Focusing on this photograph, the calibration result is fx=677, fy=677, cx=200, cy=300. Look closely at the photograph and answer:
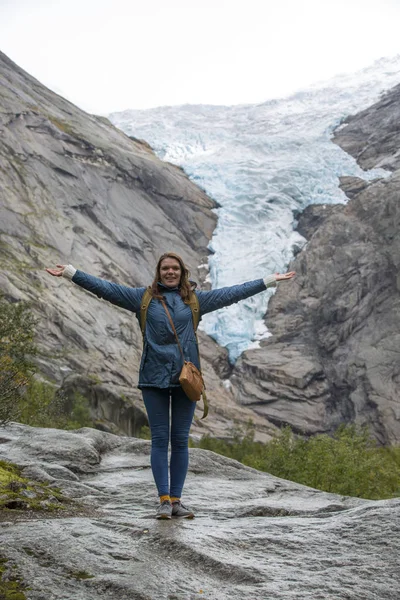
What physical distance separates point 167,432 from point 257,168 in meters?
75.9

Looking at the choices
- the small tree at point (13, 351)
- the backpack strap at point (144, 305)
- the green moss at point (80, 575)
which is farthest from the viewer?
the small tree at point (13, 351)

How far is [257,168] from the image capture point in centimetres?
8025

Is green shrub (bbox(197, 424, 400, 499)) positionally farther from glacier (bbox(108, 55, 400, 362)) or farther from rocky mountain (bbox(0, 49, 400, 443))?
glacier (bbox(108, 55, 400, 362))

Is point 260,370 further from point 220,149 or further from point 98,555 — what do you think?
point 98,555

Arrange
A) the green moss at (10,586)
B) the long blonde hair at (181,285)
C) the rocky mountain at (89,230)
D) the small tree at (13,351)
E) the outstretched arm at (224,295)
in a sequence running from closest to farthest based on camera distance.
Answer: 1. the green moss at (10,586)
2. the long blonde hair at (181,285)
3. the outstretched arm at (224,295)
4. the small tree at (13,351)
5. the rocky mountain at (89,230)

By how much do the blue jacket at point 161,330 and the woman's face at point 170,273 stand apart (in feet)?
0.24

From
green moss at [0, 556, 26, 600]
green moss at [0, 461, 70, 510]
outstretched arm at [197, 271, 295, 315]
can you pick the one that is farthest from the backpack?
green moss at [0, 556, 26, 600]

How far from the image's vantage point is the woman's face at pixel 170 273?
22.7 ft

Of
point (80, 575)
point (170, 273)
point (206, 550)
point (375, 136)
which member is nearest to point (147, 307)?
point (170, 273)

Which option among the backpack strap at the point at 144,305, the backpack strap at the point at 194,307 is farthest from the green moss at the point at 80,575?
the backpack strap at the point at 194,307

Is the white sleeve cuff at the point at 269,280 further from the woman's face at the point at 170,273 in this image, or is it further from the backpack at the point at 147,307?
the woman's face at the point at 170,273

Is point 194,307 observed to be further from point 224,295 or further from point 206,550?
point 206,550

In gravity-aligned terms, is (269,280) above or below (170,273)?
above

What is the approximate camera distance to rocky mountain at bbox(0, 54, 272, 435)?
4788cm
